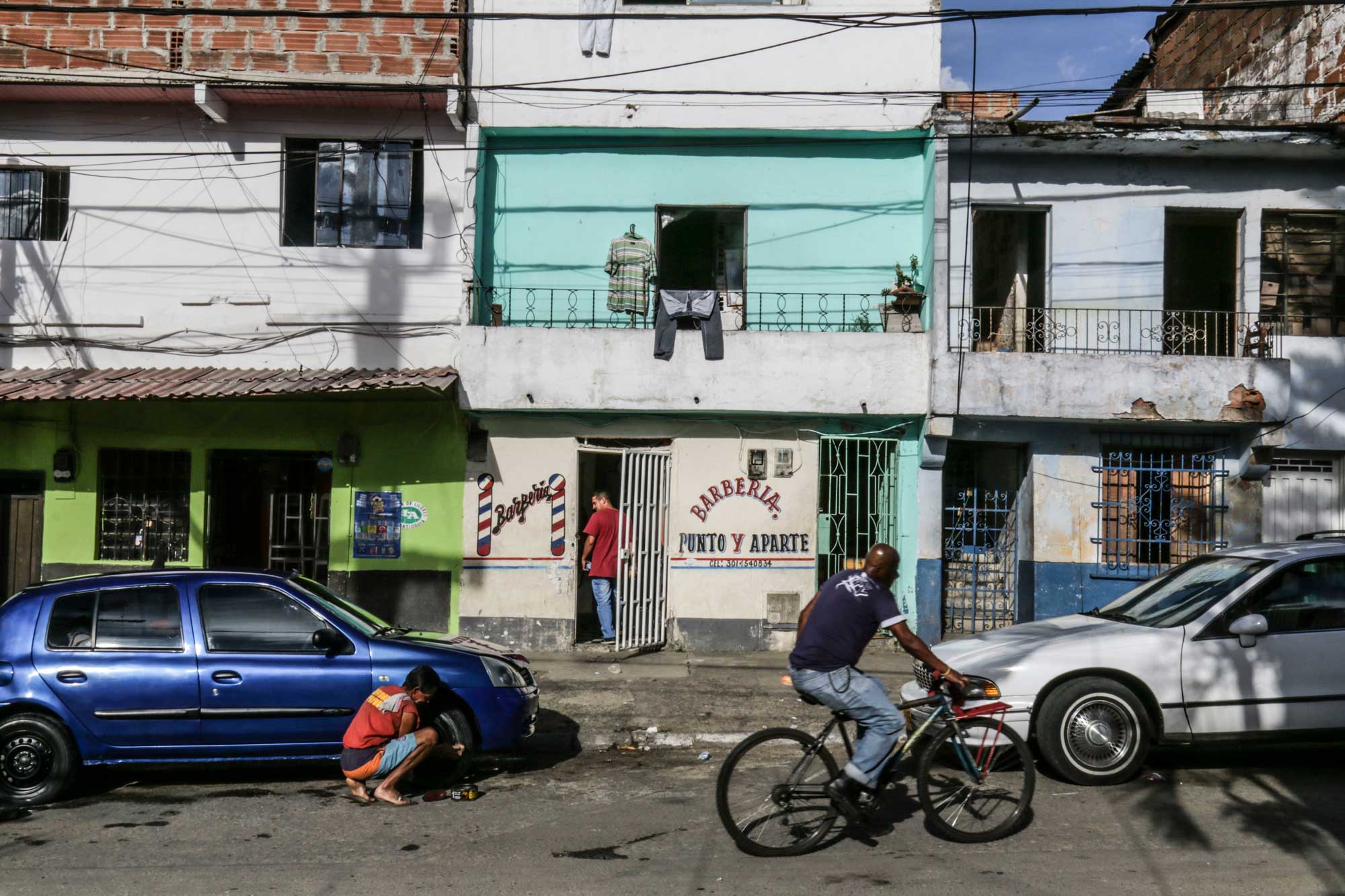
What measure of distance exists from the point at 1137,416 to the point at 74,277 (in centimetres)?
1250

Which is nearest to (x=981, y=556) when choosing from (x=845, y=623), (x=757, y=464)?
(x=757, y=464)

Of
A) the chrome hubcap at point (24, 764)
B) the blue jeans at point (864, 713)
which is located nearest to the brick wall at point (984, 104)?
the blue jeans at point (864, 713)

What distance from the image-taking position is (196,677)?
7.36 meters

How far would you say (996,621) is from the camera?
13375 mm

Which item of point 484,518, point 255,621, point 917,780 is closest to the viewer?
point 917,780

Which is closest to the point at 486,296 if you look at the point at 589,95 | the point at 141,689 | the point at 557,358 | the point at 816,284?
the point at 557,358

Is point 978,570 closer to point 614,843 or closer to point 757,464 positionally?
point 757,464

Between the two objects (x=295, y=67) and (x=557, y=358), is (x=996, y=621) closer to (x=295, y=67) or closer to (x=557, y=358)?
(x=557, y=358)

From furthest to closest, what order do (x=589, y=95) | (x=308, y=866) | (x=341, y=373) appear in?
(x=589, y=95) → (x=341, y=373) → (x=308, y=866)

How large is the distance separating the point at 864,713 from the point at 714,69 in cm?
941

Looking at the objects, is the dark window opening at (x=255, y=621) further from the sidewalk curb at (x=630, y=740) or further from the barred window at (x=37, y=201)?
the barred window at (x=37, y=201)

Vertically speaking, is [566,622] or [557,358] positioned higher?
[557,358]

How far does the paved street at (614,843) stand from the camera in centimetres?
558

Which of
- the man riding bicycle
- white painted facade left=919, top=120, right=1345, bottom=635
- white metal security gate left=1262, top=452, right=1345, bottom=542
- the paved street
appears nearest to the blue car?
the paved street
